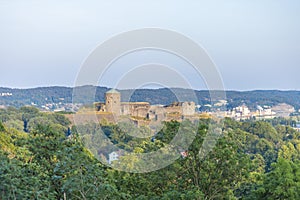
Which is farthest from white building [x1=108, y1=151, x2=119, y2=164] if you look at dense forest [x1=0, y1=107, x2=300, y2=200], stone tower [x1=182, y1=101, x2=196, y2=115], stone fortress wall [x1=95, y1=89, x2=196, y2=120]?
stone tower [x1=182, y1=101, x2=196, y2=115]

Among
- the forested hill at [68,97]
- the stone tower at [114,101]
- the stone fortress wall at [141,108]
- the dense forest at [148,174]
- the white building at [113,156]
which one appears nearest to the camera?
the dense forest at [148,174]

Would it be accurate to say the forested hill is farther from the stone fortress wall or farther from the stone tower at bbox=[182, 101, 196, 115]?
the stone tower at bbox=[182, 101, 196, 115]

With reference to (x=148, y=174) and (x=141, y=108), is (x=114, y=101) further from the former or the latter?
(x=148, y=174)

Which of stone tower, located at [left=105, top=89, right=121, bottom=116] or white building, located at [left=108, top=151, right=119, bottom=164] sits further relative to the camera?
stone tower, located at [left=105, top=89, right=121, bottom=116]

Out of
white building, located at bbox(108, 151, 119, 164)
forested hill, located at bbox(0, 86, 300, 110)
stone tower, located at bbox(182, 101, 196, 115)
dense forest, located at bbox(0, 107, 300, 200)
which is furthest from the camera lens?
forested hill, located at bbox(0, 86, 300, 110)

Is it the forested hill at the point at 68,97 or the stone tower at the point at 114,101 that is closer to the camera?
the stone tower at the point at 114,101

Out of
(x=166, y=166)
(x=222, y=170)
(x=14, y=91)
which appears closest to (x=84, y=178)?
(x=166, y=166)

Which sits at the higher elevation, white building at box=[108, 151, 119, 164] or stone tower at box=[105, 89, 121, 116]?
stone tower at box=[105, 89, 121, 116]

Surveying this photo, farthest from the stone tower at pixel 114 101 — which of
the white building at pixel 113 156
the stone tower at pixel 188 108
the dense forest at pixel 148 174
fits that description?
the dense forest at pixel 148 174

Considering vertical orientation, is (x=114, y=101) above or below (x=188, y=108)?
above

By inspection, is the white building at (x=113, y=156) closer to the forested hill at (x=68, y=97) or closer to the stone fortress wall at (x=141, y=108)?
the stone fortress wall at (x=141, y=108)

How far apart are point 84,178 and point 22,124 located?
3712 cm

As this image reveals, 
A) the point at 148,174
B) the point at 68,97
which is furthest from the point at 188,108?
the point at 68,97

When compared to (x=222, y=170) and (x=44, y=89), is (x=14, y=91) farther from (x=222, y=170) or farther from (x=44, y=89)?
(x=222, y=170)
